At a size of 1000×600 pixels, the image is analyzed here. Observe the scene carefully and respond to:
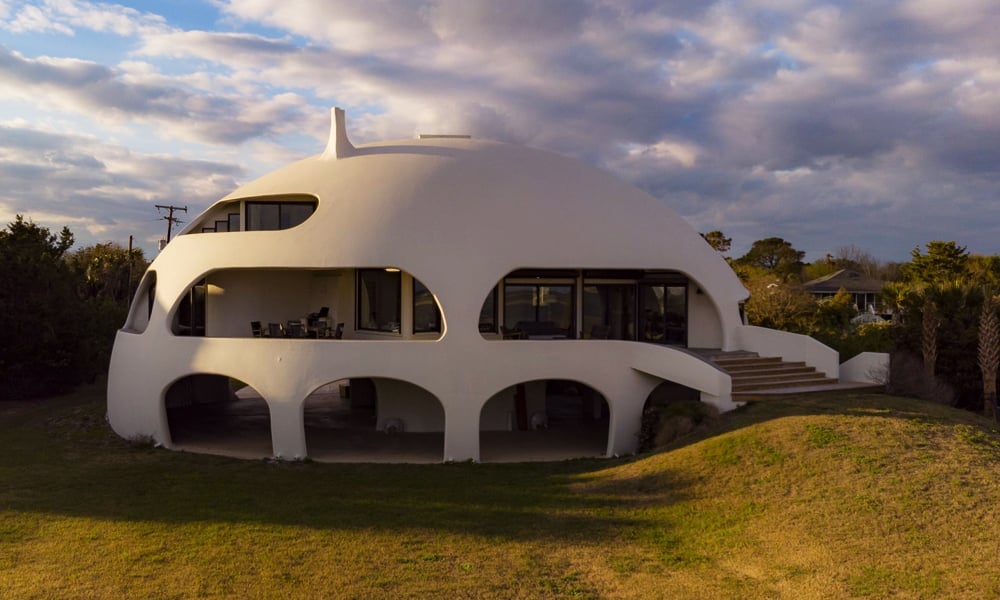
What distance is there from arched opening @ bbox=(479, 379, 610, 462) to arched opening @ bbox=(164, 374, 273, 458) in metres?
5.96

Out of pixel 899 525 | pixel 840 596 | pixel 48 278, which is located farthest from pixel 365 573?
pixel 48 278

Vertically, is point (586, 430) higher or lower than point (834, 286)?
lower

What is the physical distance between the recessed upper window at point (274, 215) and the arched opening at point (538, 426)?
24.2 feet

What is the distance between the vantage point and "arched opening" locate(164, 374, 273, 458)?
18.2 m

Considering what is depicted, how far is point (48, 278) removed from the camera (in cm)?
2762

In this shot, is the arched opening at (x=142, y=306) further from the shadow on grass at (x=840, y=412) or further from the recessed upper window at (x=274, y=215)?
the shadow on grass at (x=840, y=412)

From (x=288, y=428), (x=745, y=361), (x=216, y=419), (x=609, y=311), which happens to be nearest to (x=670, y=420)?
(x=745, y=361)

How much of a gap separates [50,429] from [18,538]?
10.6 meters

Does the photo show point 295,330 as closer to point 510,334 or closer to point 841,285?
point 510,334

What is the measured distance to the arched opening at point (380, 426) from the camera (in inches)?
687

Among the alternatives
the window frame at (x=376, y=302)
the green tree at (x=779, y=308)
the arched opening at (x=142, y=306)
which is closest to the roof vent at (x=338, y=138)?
the window frame at (x=376, y=302)

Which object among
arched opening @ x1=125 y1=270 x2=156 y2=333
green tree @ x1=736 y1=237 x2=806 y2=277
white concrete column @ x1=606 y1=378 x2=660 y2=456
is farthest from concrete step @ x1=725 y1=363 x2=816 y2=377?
green tree @ x1=736 y1=237 x2=806 y2=277

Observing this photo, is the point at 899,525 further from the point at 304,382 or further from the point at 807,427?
the point at 304,382

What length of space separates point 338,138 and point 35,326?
15.4 meters
